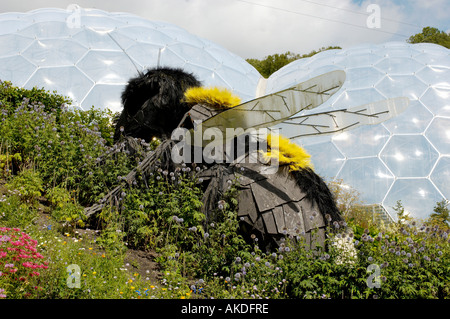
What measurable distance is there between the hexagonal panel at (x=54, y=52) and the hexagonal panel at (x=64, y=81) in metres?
0.33

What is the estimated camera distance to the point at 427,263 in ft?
11.8

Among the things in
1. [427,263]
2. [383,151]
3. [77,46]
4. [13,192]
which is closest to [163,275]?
[13,192]

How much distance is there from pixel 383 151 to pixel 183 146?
5895 mm

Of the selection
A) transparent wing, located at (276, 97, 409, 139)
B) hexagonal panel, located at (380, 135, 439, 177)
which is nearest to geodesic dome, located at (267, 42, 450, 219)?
hexagonal panel, located at (380, 135, 439, 177)

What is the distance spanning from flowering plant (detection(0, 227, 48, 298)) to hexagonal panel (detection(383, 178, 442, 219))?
7.14 meters

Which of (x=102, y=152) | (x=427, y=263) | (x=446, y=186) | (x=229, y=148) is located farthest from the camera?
(x=446, y=186)

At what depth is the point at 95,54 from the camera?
37.0 ft

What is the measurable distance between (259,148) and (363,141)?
219 inches

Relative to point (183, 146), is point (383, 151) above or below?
above

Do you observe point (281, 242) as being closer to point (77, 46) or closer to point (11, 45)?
point (77, 46)

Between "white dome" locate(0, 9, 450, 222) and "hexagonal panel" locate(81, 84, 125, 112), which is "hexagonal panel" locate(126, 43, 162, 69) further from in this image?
"hexagonal panel" locate(81, 84, 125, 112)

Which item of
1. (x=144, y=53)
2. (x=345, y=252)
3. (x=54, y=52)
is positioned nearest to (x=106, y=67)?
(x=144, y=53)

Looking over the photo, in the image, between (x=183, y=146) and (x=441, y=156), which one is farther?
(x=441, y=156)

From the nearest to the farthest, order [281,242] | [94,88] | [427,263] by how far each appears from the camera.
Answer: [427,263] < [281,242] < [94,88]
